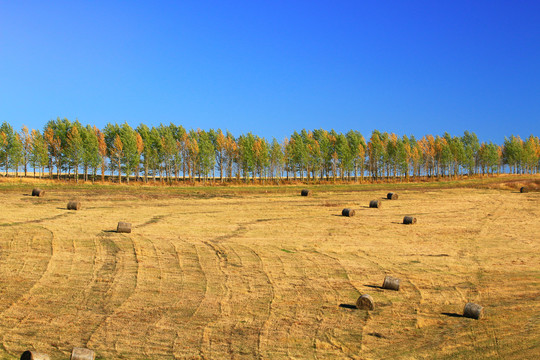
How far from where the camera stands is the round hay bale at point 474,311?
12.0 metres

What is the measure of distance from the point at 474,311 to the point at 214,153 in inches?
4164

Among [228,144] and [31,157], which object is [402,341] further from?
[228,144]

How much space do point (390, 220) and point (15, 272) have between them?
22162 mm

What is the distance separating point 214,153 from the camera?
116m

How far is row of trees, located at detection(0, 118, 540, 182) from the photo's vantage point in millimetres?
101938

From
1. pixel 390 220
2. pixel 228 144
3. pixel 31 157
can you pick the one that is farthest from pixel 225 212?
pixel 228 144

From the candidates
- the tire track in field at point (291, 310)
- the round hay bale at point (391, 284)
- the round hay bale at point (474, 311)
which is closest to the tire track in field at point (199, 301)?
the tire track in field at point (291, 310)

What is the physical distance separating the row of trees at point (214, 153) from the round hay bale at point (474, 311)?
3693 inches

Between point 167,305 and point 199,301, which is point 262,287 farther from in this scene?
point 167,305

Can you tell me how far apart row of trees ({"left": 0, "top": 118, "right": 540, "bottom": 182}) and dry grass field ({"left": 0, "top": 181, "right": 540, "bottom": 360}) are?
77.0m

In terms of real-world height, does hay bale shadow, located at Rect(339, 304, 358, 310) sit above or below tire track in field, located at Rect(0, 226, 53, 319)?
below

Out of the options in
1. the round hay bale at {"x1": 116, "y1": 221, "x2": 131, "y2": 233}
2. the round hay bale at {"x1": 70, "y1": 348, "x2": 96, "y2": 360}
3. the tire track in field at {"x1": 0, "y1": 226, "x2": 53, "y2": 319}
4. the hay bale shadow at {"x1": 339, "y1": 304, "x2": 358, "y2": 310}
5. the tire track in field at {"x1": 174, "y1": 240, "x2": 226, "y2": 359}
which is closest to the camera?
the round hay bale at {"x1": 70, "y1": 348, "x2": 96, "y2": 360}

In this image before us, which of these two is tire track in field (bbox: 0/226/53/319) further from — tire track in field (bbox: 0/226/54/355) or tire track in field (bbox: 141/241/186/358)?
tire track in field (bbox: 141/241/186/358)

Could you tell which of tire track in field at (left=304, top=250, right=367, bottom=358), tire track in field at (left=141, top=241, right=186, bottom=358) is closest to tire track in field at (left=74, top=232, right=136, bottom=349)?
tire track in field at (left=141, top=241, right=186, bottom=358)
